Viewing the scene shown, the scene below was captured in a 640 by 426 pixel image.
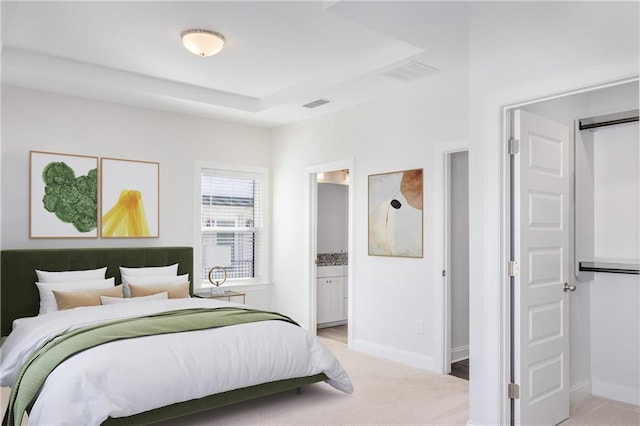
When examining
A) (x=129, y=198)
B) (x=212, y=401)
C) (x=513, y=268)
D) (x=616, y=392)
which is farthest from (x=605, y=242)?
(x=129, y=198)

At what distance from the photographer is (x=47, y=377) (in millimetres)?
2936

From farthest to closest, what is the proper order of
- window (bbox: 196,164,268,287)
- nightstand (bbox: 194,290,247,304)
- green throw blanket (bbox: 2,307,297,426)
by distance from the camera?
window (bbox: 196,164,268,287), nightstand (bbox: 194,290,247,304), green throw blanket (bbox: 2,307,297,426)

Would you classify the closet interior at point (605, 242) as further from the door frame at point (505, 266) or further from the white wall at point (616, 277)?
the door frame at point (505, 266)

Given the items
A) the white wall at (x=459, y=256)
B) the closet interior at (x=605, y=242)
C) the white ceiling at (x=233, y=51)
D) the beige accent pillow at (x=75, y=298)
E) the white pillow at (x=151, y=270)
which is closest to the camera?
the white ceiling at (x=233, y=51)

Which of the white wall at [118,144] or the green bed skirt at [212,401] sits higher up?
the white wall at [118,144]

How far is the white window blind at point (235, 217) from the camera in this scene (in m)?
6.07

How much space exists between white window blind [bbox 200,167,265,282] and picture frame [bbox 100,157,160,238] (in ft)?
2.09

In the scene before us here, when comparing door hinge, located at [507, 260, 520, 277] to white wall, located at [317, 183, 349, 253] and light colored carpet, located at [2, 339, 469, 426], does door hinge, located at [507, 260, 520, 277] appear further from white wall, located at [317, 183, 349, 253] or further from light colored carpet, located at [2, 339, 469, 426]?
white wall, located at [317, 183, 349, 253]

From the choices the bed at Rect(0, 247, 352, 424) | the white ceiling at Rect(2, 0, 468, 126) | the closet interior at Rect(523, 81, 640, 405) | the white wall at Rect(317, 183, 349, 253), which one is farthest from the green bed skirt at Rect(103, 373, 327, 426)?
the white wall at Rect(317, 183, 349, 253)

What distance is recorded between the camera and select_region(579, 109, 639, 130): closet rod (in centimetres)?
370

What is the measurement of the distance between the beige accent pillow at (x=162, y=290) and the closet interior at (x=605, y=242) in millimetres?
3473

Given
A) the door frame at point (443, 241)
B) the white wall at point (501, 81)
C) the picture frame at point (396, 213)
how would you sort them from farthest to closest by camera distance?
the picture frame at point (396, 213) < the door frame at point (443, 241) < the white wall at point (501, 81)

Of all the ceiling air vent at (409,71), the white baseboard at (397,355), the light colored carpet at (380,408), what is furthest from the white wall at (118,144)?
the ceiling air vent at (409,71)

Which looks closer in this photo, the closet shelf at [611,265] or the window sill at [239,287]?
the closet shelf at [611,265]
